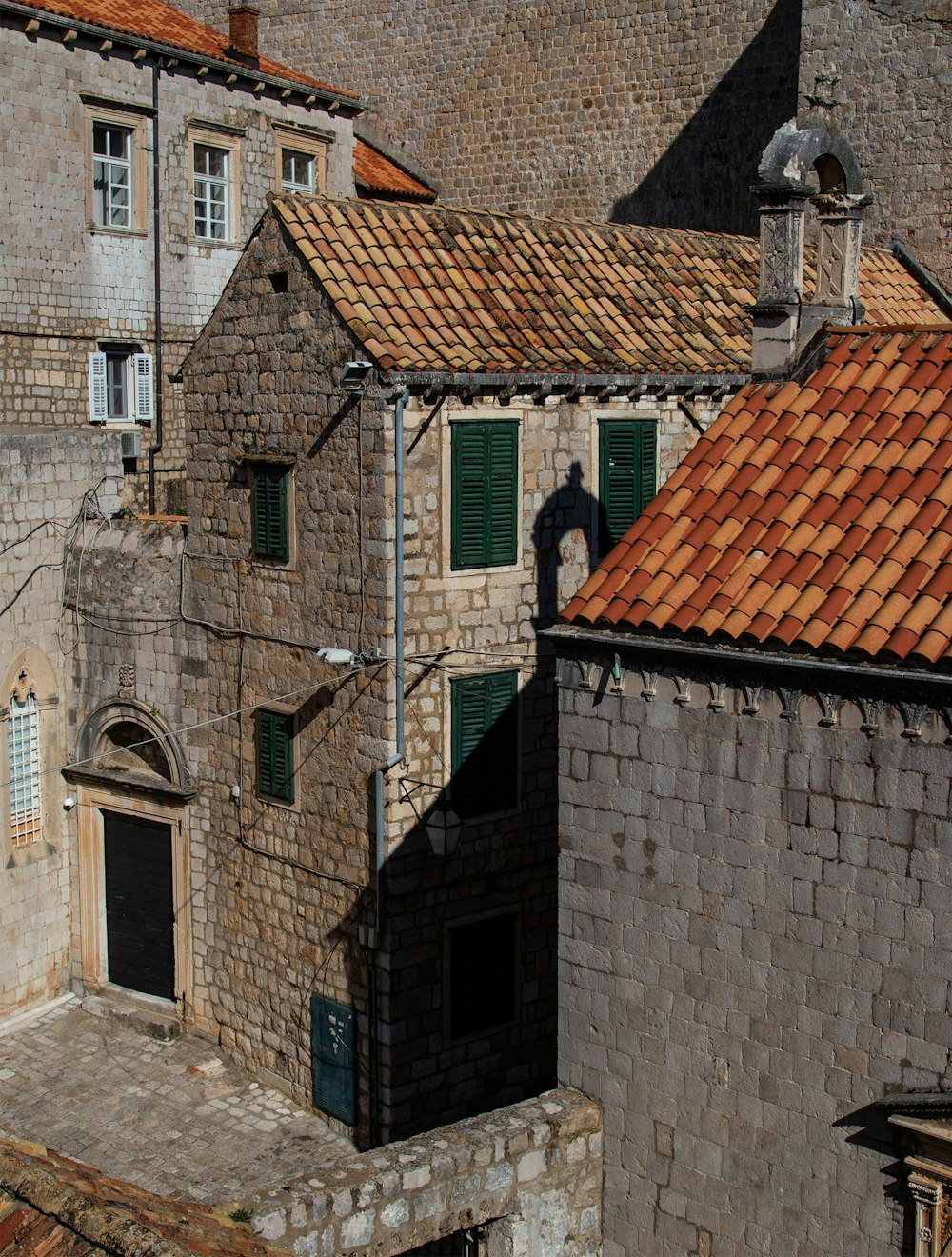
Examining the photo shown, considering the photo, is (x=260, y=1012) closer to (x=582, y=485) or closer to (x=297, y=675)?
(x=297, y=675)

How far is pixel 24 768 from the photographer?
1844cm

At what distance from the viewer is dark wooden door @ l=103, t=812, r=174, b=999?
18281mm

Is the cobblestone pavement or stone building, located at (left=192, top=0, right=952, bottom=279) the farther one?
stone building, located at (left=192, top=0, right=952, bottom=279)

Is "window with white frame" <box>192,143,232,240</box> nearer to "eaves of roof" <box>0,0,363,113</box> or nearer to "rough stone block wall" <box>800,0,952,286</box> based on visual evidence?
"eaves of roof" <box>0,0,363,113</box>

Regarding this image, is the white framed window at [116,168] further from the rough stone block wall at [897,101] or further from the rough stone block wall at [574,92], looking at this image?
the rough stone block wall at [897,101]

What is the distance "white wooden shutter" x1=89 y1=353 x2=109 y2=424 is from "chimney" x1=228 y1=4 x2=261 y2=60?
5.30 meters

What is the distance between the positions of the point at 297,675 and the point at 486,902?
292 cm

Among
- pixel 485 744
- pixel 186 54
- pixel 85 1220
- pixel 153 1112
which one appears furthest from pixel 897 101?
pixel 85 1220

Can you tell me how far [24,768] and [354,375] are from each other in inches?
261

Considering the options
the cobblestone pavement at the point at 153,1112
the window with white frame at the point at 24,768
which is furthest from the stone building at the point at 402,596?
the window with white frame at the point at 24,768

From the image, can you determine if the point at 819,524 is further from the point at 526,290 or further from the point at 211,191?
the point at 211,191

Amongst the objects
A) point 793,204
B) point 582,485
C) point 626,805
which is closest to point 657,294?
point 582,485

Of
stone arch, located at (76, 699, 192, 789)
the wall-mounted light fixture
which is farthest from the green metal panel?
the wall-mounted light fixture

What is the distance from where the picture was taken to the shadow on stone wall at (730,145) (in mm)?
24375
